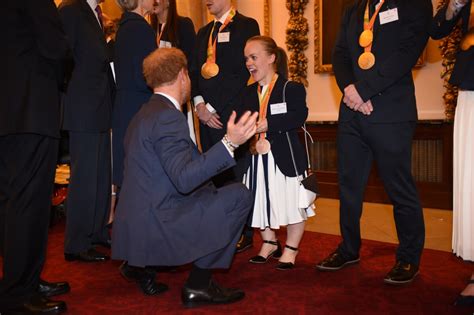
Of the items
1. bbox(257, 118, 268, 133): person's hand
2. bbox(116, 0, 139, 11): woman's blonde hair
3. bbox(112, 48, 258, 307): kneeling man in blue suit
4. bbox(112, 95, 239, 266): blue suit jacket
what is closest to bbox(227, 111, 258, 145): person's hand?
bbox(112, 48, 258, 307): kneeling man in blue suit

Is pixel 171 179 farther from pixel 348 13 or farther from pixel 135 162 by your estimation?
pixel 348 13

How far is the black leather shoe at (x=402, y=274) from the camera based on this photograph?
2865mm

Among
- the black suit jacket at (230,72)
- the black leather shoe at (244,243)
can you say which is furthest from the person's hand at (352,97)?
the black leather shoe at (244,243)

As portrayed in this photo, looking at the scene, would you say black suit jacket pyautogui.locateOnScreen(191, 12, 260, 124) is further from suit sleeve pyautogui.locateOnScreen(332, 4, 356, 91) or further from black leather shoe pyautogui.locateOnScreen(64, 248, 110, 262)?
black leather shoe pyautogui.locateOnScreen(64, 248, 110, 262)

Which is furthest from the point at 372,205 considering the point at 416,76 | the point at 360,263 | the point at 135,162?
the point at 135,162

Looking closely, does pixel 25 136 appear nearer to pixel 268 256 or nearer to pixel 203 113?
pixel 203 113

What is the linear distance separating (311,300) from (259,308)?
316 millimetres

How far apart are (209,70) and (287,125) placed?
0.87 metres

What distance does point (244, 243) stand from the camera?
12.6 feet

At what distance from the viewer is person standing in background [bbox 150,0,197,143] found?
3732 mm

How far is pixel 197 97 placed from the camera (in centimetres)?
382

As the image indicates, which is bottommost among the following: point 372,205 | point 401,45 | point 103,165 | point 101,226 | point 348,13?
point 372,205

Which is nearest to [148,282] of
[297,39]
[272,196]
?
[272,196]

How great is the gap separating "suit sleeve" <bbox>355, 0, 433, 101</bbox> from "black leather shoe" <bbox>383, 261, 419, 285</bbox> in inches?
43.2
